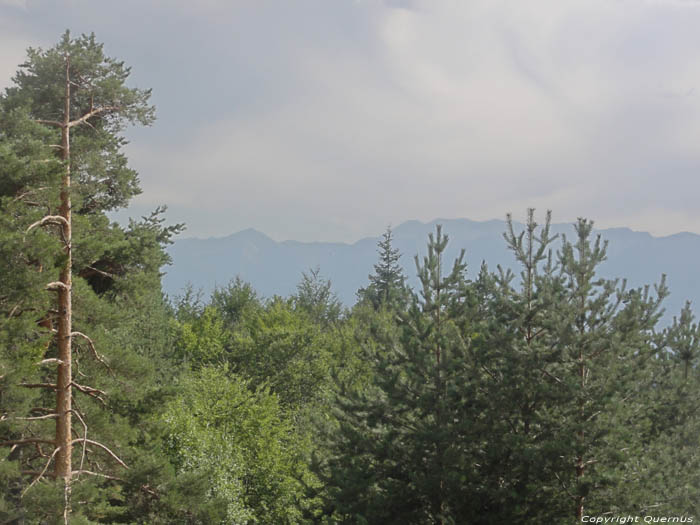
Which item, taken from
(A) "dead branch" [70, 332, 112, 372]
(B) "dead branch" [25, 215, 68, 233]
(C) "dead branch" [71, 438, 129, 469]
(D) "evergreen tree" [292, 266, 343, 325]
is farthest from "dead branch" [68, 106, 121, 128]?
(D) "evergreen tree" [292, 266, 343, 325]

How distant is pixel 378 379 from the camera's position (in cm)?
1594

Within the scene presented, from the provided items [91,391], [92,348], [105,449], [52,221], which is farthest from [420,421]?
[52,221]

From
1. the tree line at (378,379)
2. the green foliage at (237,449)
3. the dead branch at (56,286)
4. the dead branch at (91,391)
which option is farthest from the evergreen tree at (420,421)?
the green foliage at (237,449)

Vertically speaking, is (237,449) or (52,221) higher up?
(52,221)

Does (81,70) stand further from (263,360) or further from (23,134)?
(263,360)

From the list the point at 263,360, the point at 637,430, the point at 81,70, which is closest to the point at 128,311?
the point at 81,70

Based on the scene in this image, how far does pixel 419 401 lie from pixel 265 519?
14.0 m

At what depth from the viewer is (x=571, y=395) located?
13.0 m

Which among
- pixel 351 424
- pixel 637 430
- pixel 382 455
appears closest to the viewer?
pixel 637 430

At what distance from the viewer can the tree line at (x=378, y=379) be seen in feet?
39.3

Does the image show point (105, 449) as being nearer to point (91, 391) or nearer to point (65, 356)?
point (91, 391)

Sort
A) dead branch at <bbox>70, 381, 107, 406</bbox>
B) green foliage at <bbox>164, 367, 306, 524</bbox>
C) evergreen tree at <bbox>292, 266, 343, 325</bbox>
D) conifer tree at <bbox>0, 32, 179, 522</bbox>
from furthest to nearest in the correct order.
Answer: evergreen tree at <bbox>292, 266, 343, 325</bbox> < green foliage at <bbox>164, 367, 306, 524</bbox> < dead branch at <bbox>70, 381, 107, 406</bbox> < conifer tree at <bbox>0, 32, 179, 522</bbox>

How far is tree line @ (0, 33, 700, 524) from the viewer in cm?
1199

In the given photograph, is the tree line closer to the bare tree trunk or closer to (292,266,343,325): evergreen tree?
the bare tree trunk
